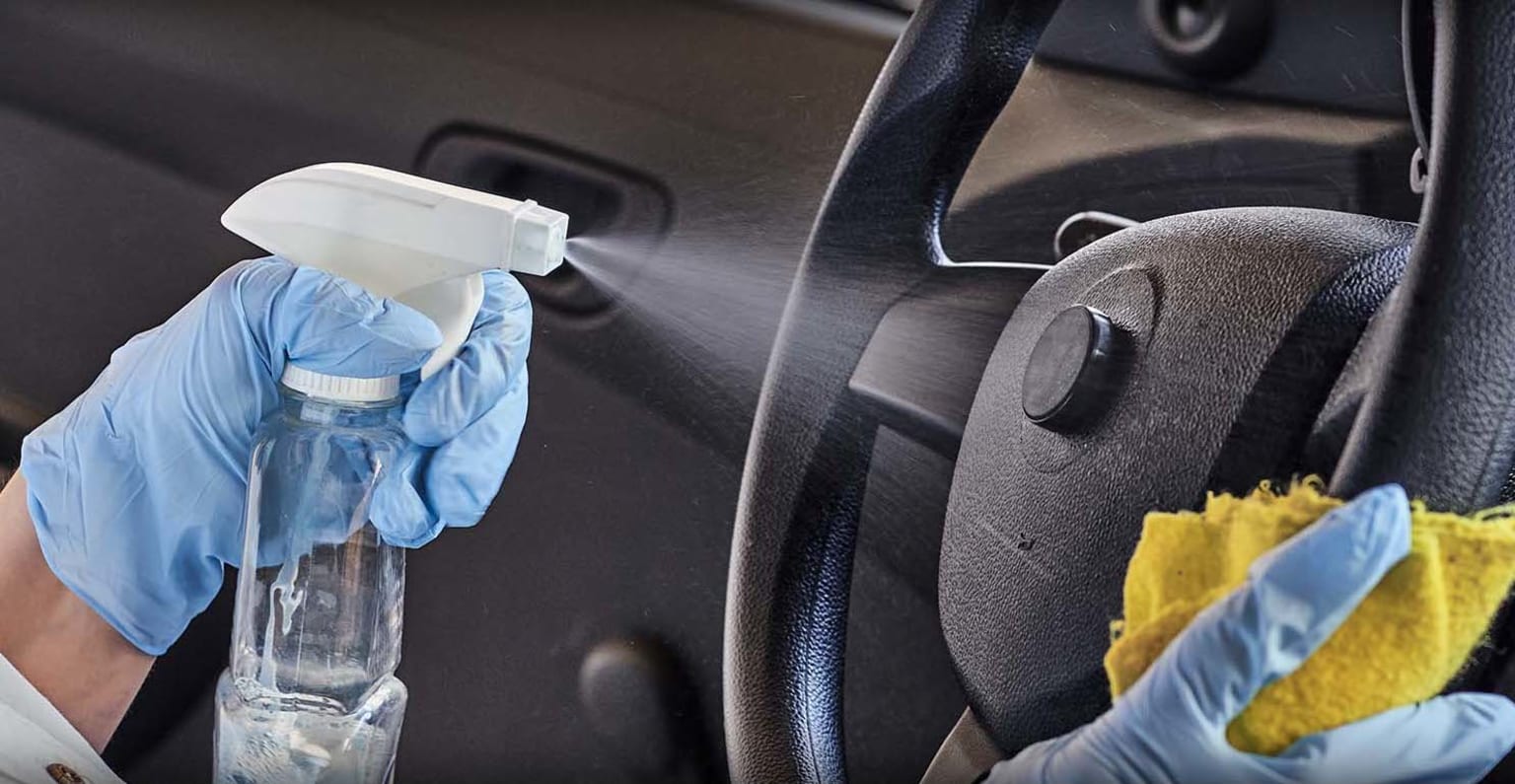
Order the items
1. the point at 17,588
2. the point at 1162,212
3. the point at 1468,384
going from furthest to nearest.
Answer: the point at 1162,212
the point at 17,588
the point at 1468,384

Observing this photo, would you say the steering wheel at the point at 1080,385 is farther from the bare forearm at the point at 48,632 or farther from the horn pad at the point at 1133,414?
the bare forearm at the point at 48,632

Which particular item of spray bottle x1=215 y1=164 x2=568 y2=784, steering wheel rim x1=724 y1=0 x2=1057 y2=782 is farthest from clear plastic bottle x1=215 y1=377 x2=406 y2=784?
steering wheel rim x1=724 y1=0 x2=1057 y2=782

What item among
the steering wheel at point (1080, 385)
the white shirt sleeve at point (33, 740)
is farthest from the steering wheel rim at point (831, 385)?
the white shirt sleeve at point (33, 740)

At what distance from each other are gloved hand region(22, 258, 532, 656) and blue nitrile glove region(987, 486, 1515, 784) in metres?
0.35

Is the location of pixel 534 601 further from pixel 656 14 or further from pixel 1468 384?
pixel 1468 384

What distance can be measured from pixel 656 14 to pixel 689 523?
1.01ft

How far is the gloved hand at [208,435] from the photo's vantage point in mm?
666

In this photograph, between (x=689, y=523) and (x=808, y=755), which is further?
(x=689, y=523)

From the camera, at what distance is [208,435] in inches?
27.2

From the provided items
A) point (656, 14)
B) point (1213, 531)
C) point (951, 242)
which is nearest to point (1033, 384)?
point (1213, 531)

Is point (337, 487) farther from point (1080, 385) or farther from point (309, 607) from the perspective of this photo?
point (1080, 385)

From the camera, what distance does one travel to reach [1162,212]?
0.84m

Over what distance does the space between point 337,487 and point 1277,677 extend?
472 millimetres

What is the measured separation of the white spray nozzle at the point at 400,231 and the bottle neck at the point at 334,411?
71 mm
